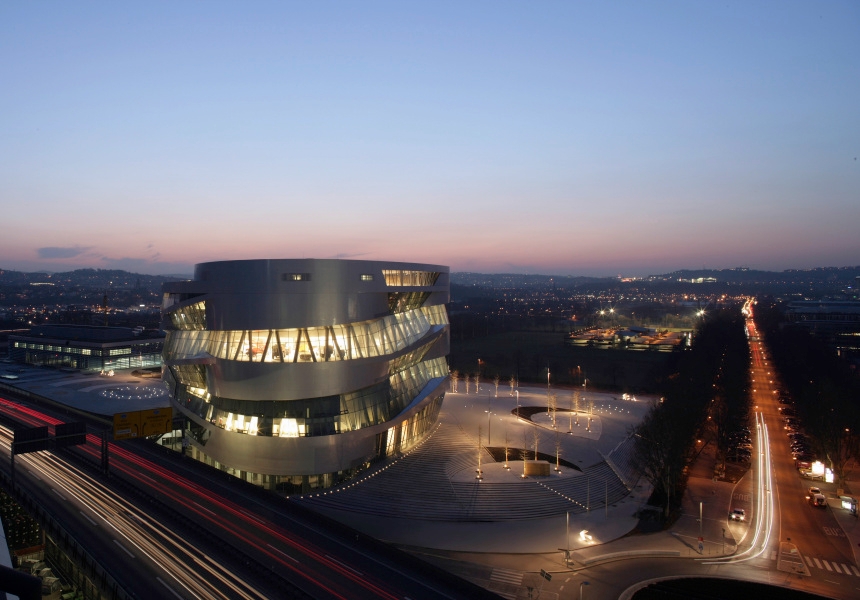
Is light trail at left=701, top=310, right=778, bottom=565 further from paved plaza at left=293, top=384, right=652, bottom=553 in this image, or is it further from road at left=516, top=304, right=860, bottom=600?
paved plaza at left=293, top=384, right=652, bottom=553

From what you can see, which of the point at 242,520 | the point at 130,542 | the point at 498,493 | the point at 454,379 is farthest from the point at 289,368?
the point at 454,379

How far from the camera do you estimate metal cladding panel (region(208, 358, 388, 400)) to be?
121 ft

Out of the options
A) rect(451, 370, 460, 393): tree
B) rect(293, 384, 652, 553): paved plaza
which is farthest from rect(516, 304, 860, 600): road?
rect(451, 370, 460, 393): tree

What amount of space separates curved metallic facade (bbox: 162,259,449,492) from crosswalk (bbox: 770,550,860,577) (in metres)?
27.0

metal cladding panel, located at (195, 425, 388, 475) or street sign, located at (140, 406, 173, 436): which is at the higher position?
street sign, located at (140, 406, 173, 436)

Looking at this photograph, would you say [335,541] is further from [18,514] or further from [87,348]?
[87,348]

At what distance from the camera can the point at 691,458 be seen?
44.7 m

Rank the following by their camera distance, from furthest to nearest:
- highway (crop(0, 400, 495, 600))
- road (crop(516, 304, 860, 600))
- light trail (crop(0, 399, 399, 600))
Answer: road (crop(516, 304, 860, 600))
light trail (crop(0, 399, 399, 600))
highway (crop(0, 400, 495, 600))

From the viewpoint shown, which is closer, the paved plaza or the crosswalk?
the crosswalk

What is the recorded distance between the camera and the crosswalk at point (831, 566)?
2880 centimetres

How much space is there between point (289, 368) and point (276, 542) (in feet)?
49.2

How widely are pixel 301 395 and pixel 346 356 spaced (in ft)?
13.9

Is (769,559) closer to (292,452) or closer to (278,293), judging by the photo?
(292,452)

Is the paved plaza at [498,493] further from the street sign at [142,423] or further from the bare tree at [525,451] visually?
the street sign at [142,423]
